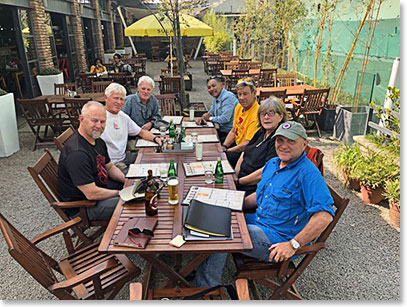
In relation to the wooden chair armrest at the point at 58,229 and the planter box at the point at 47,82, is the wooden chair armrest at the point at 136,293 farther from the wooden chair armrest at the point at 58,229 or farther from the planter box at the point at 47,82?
the planter box at the point at 47,82

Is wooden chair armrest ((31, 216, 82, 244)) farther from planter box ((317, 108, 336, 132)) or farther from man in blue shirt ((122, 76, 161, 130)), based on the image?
planter box ((317, 108, 336, 132))

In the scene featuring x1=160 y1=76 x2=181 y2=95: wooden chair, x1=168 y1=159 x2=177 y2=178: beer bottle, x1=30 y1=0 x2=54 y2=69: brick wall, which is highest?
x1=30 y1=0 x2=54 y2=69: brick wall

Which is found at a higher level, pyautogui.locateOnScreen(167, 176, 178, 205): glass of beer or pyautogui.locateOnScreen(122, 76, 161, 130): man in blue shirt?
pyautogui.locateOnScreen(122, 76, 161, 130): man in blue shirt

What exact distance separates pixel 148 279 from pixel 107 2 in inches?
702

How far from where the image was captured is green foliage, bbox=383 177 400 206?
10.3 feet

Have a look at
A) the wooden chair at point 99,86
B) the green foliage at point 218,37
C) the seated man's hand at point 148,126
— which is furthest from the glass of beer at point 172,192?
the green foliage at point 218,37

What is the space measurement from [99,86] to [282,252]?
21.3 feet

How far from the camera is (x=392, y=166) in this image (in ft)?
11.6

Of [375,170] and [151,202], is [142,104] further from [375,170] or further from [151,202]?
[375,170]

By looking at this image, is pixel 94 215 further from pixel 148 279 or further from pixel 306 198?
pixel 306 198

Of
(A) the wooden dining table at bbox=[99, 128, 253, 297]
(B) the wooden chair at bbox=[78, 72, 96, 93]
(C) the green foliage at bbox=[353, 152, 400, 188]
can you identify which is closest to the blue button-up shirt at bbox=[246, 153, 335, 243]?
(A) the wooden dining table at bbox=[99, 128, 253, 297]

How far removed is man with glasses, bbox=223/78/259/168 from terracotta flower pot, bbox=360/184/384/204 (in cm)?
155

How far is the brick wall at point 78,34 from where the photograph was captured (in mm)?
10959

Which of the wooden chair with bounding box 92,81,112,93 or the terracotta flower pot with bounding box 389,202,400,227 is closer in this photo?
the terracotta flower pot with bounding box 389,202,400,227
